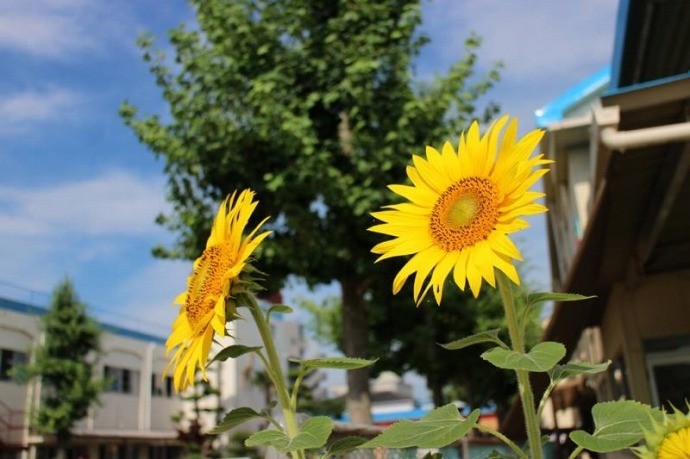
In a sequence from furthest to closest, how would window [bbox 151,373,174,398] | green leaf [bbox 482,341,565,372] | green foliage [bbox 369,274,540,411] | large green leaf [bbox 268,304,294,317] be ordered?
window [bbox 151,373,174,398] → green foliage [bbox 369,274,540,411] → large green leaf [bbox 268,304,294,317] → green leaf [bbox 482,341,565,372]

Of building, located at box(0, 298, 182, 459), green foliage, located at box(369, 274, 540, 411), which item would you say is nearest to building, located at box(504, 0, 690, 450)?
green foliage, located at box(369, 274, 540, 411)

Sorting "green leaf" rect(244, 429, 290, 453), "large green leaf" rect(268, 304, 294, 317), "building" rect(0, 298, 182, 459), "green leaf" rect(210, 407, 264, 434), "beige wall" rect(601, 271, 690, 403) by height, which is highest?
"building" rect(0, 298, 182, 459)

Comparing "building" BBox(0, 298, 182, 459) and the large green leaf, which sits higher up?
"building" BBox(0, 298, 182, 459)

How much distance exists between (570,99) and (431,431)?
14932 millimetres

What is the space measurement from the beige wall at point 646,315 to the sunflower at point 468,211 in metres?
8.57

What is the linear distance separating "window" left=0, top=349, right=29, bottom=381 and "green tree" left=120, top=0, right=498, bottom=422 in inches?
725

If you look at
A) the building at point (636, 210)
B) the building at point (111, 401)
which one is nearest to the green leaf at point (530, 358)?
the building at point (636, 210)

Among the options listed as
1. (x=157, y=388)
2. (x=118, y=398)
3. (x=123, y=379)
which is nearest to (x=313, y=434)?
(x=118, y=398)

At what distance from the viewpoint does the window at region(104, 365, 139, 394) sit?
1454 inches

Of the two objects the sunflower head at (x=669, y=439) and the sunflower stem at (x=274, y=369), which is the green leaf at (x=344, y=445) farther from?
the sunflower head at (x=669, y=439)

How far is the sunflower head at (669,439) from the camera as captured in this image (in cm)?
98

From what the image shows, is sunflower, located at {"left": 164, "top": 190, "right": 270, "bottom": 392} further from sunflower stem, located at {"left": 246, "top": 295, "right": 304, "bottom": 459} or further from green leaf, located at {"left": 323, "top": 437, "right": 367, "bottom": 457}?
green leaf, located at {"left": 323, "top": 437, "right": 367, "bottom": 457}

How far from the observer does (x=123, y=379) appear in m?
38.1

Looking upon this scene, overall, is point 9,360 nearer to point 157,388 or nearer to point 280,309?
point 157,388
